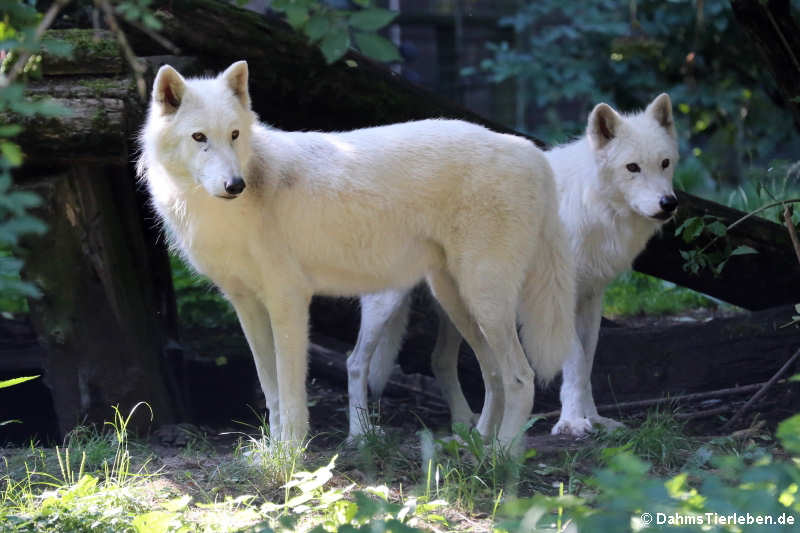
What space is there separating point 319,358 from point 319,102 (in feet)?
6.28

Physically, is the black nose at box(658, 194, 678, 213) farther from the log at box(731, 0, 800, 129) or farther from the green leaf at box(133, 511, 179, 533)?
the green leaf at box(133, 511, 179, 533)

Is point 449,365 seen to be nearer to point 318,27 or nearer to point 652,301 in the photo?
point 652,301

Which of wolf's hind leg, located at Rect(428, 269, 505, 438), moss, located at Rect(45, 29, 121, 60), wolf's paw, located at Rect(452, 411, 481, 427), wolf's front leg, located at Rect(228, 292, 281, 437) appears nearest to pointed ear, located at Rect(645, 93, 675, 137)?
wolf's hind leg, located at Rect(428, 269, 505, 438)

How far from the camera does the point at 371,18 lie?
2219 mm

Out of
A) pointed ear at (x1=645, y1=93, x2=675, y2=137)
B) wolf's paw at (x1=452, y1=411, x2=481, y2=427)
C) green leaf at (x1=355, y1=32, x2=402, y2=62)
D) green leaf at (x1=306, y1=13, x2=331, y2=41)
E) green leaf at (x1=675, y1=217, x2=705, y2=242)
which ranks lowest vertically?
wolf's paw at (x1=452, y1=411, x2=481, y2=427)

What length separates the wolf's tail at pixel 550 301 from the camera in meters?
4.25

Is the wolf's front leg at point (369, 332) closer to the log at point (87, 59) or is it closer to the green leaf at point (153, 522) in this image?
the log at point (87, 59)

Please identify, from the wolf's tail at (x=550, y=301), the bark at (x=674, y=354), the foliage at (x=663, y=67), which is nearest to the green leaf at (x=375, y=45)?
the wolf's tail at (x=550, y=301)

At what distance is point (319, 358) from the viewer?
6.13 meters

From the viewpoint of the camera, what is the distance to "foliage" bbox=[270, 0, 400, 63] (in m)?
2.22

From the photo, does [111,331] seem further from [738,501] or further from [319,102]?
[738,501]

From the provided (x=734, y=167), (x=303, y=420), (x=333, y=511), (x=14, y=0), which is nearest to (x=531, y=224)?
(x=303, y=420)

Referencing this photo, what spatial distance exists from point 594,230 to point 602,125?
0.61 metres

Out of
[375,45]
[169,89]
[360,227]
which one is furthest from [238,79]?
[375,45]
